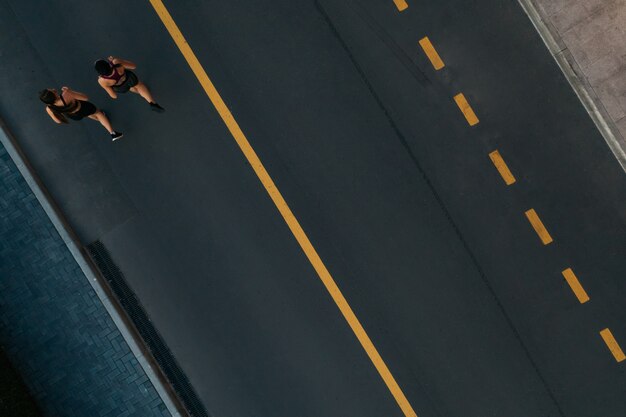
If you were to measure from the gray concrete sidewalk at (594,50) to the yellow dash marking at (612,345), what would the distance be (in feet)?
9.17

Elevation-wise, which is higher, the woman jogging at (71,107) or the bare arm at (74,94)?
the bare arm at (74,94)

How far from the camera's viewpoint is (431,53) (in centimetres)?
827

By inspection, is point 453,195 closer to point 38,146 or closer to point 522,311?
point 522,311

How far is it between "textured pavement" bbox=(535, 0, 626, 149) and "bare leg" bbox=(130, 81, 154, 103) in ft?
21.0

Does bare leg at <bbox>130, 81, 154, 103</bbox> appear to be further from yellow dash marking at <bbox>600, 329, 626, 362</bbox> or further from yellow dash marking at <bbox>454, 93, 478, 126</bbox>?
yellow dash marking at <bbox>600, 329, 626, 362</bbox>

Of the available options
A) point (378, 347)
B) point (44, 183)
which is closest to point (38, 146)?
point (44, 183)

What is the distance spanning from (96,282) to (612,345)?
843cm

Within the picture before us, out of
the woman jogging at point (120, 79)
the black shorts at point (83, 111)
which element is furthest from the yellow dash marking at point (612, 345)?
the black shorts at point (83, 111)

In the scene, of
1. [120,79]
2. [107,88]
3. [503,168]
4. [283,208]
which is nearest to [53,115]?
[107,88]

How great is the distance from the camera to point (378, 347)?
331 inches

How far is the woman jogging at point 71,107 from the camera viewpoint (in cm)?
741

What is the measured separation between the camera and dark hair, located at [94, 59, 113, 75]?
7.19 metres

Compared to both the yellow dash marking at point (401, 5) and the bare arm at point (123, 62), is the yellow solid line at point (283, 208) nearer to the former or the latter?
the bare arm at point (123, 62)

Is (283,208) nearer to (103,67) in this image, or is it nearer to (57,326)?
(103,67)
